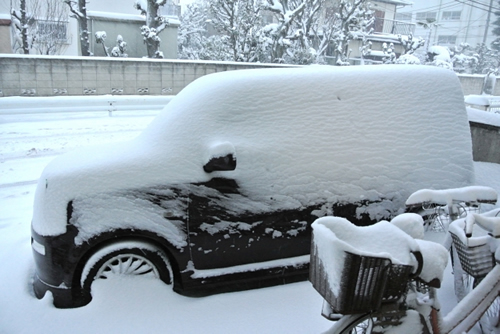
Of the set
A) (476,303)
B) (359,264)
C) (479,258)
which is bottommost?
(476,303)

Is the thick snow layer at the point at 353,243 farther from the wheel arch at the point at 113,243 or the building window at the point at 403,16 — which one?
the building window at the point at 403,16

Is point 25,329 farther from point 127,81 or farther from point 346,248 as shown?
point 127,81

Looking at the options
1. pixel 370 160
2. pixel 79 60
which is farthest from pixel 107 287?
pixel 79 60

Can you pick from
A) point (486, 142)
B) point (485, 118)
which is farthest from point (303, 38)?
point (486, 142)

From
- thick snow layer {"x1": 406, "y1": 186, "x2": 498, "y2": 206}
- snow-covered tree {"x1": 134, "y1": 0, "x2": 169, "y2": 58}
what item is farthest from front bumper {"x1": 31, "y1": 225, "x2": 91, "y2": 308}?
snow-covered tree {"x1": 134, "y1": 0, "x2": 169, "y2": 58}

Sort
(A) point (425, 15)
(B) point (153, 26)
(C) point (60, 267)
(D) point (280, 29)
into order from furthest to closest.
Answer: (A) point (425, 15)
(D) point (280, 29)
(B) point (153, 26)
(C) point (60, 267)

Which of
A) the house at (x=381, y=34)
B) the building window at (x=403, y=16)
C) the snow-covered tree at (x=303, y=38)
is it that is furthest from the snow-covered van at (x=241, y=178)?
the building window at (x=403, y=16)

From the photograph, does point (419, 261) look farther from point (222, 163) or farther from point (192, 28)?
point (192, 28)

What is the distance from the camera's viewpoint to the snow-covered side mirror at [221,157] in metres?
2.84

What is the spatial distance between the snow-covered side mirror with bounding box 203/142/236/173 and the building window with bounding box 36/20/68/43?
17.4 m

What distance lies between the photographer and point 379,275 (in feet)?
5.59

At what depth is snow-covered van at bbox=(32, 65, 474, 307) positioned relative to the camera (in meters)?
2.79

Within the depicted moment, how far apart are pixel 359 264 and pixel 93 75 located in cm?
1191

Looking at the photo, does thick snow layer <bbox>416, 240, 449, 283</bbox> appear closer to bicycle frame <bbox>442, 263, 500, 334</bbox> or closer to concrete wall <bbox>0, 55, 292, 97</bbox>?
bicycle frame <bbox>442, 263, 500, 334</bbox>
